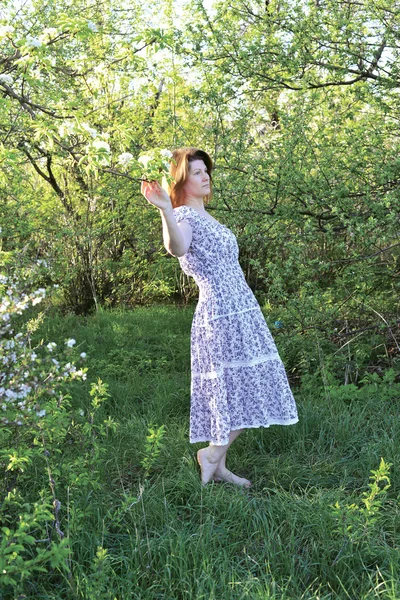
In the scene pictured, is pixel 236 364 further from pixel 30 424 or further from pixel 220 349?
pixel 30 424

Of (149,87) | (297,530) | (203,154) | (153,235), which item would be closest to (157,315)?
(153,235)

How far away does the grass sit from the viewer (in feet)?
6.73

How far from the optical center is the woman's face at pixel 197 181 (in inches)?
117

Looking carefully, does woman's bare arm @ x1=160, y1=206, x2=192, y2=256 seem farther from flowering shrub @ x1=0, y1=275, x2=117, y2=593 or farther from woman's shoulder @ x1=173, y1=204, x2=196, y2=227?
flowering shrub @ x1=0, y1=275, x2=117, y2=593

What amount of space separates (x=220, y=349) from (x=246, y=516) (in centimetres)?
75

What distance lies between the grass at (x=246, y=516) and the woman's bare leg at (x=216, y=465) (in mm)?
64

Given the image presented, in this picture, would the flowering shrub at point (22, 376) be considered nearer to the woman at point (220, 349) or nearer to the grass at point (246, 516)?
the grass at point (246, 516)

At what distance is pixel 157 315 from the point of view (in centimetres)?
704

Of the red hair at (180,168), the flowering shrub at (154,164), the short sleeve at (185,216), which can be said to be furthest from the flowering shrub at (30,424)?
the red hair at (180,168)

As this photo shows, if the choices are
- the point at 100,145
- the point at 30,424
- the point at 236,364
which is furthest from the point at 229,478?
the point at 100,145

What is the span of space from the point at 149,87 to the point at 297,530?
577cm

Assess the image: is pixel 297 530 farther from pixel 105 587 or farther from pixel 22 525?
pixel 22 525

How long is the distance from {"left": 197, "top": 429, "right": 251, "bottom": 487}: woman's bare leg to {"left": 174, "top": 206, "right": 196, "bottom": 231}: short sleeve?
101 centimetres

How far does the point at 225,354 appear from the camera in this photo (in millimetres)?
2895
